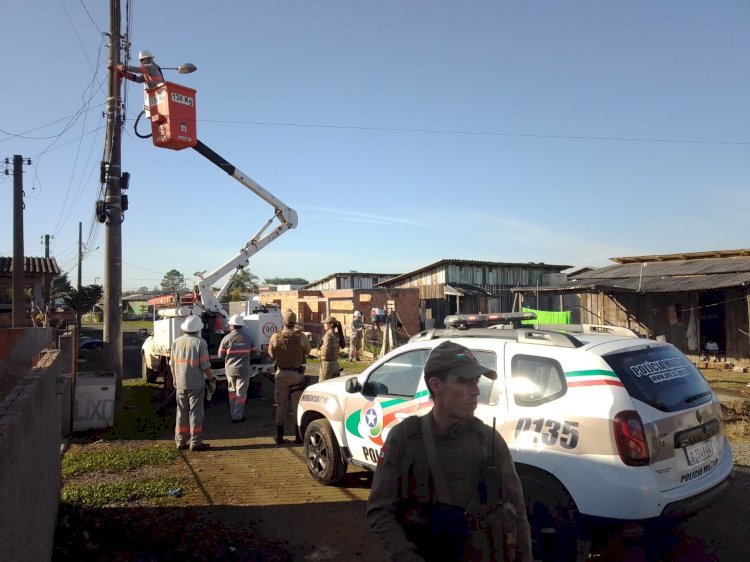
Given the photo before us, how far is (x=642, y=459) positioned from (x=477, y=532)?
5.65ft

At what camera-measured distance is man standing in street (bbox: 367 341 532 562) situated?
7.07ft

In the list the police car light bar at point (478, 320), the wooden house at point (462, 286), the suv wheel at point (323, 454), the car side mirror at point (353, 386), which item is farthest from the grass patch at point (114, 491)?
the wooden house at point (462, 286)

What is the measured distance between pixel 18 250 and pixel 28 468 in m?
18.3

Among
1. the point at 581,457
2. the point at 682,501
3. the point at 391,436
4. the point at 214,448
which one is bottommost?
the point at 214,448

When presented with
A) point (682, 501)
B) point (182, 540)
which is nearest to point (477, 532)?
point (682, 501)

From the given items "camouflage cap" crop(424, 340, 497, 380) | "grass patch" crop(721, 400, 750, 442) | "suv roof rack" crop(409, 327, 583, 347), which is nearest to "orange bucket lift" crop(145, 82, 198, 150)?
"suv roof rack" crop(409, 327, 583, 347)

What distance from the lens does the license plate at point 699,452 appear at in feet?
11.9

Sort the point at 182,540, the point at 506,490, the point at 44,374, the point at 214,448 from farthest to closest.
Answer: the point at 214,448 < the point at 182,540 < the point at 44,374 < the point at 506,490

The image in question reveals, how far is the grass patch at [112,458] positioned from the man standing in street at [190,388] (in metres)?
0.27

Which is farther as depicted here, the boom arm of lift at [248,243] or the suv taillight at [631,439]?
the boom arm of lift at [248,243]

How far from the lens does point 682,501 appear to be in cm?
345

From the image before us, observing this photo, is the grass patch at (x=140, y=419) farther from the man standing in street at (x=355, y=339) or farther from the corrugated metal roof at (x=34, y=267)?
the corrugated metal roof at (x=34, y=267)

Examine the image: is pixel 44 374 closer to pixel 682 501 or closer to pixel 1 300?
pixel 682 501

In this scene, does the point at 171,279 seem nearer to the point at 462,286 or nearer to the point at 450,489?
the point at 462,286
